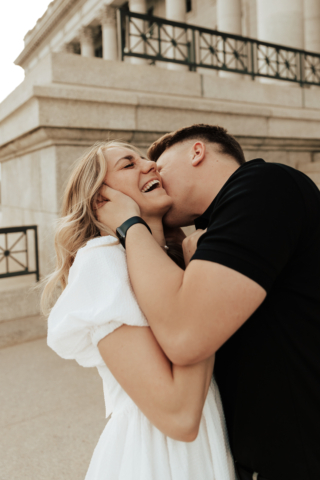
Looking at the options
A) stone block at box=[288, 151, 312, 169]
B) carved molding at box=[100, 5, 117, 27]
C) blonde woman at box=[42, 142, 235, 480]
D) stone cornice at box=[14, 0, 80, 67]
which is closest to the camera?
blonde woman at box=[42, 142, 235, 480]

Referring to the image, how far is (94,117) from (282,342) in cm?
390

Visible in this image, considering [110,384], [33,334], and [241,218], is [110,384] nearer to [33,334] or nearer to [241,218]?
[241,218]

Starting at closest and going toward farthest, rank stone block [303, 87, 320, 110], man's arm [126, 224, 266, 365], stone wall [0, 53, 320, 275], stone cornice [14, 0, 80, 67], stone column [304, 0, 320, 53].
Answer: man's arm [126, 224, 266, 365] → stone wall [0, 53, 320, 275] → stone block [303, 87, 320, 110] → stone column [304, 0, 320, 53] → stone cornice [14, 0, 80, 67]

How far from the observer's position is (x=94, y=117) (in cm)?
459

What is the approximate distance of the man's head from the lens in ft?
6.59

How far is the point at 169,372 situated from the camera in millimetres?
1249

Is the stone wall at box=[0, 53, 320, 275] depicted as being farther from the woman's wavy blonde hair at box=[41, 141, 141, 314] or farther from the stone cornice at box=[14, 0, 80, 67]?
the stone cornice at box=[14, 0, 80, 67]

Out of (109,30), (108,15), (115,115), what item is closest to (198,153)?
(115,115)

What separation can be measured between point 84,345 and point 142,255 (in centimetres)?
41

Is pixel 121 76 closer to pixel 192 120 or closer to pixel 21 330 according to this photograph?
pixel 192 120

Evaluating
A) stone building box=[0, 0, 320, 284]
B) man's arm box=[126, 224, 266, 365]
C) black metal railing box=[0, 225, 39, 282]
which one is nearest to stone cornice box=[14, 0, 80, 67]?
stone building box=[0, 0, 320, 284]

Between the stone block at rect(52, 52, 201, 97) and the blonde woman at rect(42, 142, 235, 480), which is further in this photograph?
the stone block at rect(52, 52, 201, 97)

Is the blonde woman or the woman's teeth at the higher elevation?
the woman's teeth

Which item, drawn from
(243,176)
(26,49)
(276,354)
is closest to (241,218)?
(243,176)
